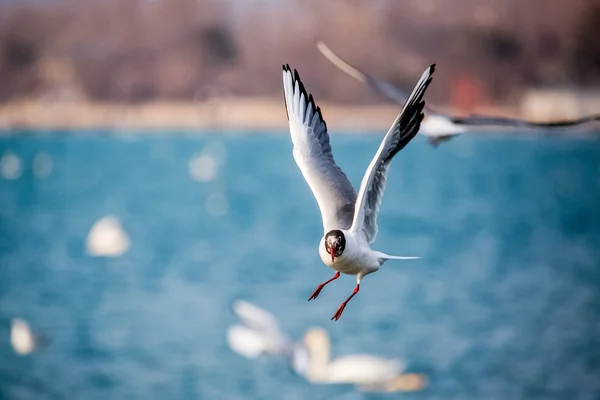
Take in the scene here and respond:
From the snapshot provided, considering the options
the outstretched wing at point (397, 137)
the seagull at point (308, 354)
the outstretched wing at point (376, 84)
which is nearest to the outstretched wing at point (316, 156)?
the outstretched wing at point (397, 137)

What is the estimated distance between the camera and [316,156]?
4359mm

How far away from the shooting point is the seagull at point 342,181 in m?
3.71

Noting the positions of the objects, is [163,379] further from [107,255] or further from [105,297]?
[107,255]

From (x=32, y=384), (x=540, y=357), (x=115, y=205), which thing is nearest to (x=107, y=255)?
(x=32, y=384)

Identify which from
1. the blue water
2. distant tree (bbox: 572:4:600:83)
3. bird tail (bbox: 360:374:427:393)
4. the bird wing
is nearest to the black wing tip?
the bird wing

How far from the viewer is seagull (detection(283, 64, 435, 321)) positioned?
371 centimetres

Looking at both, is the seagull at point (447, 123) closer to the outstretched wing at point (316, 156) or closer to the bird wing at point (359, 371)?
the outstretched wing at point (316, 156)

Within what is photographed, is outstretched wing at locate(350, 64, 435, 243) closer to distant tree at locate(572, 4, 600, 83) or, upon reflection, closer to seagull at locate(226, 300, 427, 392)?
seagull at locate(226, 300, 427, 392)

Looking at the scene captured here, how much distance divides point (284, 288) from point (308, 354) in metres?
11.8

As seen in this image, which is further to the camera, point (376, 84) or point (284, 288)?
point (284, 288)

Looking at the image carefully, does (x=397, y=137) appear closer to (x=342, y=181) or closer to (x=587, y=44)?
(x=342, y=181)

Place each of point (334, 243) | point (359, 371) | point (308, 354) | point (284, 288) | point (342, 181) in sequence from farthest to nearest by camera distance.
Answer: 1. point (284, 288)
2. point (359, 371)
3. point (308, 354)
4. point (342, 181)
5. point (334, 243)

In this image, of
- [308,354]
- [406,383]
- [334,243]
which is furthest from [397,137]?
[406,383]

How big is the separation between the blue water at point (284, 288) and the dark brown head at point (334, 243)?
12.4 metres
